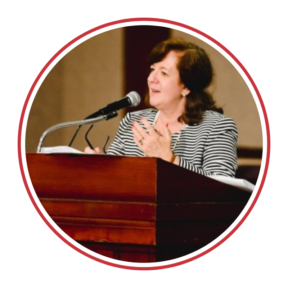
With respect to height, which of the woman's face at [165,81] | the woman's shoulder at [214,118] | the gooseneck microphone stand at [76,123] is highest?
the woman's face at [165,81]

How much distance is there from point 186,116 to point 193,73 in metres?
0.12

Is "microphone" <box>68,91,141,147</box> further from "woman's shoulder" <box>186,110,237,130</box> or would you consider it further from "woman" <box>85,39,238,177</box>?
"woman's shoulder" <box>186,110,237,130</box>

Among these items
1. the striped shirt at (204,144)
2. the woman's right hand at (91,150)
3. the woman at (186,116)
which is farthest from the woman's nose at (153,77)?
the woman's right hand at (91,150)

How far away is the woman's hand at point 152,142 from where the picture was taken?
144 centimetres

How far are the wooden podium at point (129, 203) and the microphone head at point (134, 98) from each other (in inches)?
8.1

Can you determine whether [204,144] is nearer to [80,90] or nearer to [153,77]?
[153,77]

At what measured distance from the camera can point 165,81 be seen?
5.27 ft

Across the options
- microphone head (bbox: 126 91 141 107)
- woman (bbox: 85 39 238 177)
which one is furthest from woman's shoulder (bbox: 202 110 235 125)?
microphone head (bbox: 126 91 141 107)

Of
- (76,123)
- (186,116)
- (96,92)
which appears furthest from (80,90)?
(186,116)

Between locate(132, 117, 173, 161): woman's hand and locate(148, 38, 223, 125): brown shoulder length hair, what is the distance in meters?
0.20

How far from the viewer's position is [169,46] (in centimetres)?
160

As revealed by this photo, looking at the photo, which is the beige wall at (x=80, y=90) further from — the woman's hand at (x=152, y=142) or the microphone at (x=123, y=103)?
the woman's hand at (x=152, y=142)

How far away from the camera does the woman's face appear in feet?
5.27

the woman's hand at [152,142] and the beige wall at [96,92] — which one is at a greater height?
the beige wall at [96,92]
